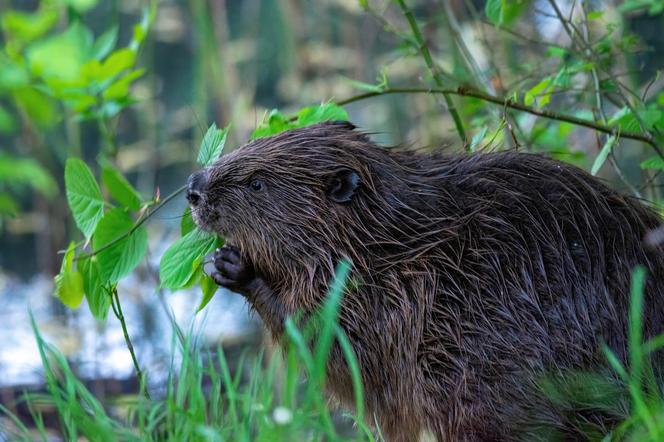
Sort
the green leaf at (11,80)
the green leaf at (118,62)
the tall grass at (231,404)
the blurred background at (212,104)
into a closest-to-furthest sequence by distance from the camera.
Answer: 1. the tall grass at (231,404)
2. the green leaf at (11,80)
3. the green leaf at (118,62)
4. the blurred background at (212,104)

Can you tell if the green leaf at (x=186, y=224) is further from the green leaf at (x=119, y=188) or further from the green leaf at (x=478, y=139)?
A: the green leaf at (x=478, y=139)

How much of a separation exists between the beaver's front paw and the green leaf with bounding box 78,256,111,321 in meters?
0.33

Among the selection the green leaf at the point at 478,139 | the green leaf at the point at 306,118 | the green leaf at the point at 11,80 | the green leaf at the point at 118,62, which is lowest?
the green leaf at the point at 478,139

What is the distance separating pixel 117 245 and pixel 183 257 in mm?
209

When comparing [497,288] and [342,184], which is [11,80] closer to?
[342,184]

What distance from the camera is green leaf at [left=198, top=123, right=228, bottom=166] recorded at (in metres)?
2.96

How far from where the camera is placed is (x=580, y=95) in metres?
3.78

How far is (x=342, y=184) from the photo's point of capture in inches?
113

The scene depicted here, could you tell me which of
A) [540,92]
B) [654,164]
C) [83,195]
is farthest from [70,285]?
[654,164]

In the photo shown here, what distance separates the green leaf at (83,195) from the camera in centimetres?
289

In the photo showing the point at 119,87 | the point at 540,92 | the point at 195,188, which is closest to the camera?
the point at 195,188

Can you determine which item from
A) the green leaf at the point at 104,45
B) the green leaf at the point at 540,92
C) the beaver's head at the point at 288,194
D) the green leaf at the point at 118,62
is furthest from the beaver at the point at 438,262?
the green leaf at the point at 104,45

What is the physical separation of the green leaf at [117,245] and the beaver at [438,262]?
209 mm

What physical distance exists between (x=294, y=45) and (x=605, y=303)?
15.6 ft
